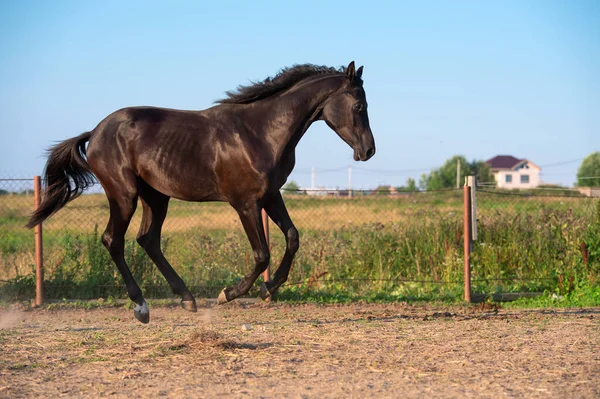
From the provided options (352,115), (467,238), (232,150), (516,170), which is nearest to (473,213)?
(467,238)

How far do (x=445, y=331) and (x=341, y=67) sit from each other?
9.18 ft

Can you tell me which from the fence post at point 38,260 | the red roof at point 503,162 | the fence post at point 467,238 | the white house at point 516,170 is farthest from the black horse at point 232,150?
the red roof at point 503,162

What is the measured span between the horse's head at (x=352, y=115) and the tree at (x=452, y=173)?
55335 millimetres

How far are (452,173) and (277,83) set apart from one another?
189ft

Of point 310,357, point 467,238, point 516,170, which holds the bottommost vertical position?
point 310,357

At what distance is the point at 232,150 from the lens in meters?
6.61

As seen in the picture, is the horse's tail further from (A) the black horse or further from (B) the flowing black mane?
(B) the flowing black mane

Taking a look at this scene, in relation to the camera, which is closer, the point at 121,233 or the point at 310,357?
the point at 310,357

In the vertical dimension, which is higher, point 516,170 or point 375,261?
point 516,170

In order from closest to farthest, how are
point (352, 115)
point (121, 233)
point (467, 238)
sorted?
1. point (352, 115)
2. point (121, 233)
3. point (467, 238)

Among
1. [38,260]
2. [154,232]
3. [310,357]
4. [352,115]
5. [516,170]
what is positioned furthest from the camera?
[516,170]

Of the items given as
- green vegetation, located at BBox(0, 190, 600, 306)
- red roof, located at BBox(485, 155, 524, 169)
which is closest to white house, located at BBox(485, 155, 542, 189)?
red roof, located at BBox(485, 155, 524, 169)

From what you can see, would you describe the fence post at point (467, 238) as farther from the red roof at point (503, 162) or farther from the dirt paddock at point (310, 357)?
the red roof at point (503, 162)

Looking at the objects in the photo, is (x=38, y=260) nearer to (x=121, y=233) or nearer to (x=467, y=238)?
(x=121, y=233)
